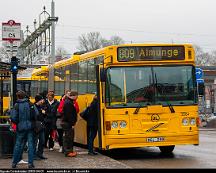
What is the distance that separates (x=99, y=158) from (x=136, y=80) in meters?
2.44

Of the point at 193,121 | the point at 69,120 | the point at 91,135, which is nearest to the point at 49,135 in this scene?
the point at 91,135

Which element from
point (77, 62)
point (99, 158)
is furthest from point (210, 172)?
point (77, 62)

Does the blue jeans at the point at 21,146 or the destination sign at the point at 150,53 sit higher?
the destination sign at the point at 150,53

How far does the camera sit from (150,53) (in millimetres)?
14945

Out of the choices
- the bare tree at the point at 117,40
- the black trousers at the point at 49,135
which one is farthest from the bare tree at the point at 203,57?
the black trousers at the point at 49,135

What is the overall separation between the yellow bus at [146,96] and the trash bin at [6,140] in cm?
253

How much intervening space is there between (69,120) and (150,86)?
2.46 m

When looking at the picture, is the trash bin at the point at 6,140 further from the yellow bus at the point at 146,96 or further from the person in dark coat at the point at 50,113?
the yellow bus at the point at 146,96

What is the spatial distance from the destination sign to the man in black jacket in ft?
5.96

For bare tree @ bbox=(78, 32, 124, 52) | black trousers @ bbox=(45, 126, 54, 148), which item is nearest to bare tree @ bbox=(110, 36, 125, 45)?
bare tree @ bbox=(78, 32, 124, 52)

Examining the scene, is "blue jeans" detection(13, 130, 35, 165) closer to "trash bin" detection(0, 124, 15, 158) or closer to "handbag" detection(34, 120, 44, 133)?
"handbag" detection(34, 120, 44, 133)

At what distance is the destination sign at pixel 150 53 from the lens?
14.7m

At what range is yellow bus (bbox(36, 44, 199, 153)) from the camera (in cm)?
1436

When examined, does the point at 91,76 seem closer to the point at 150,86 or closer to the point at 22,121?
the point at 150,86
